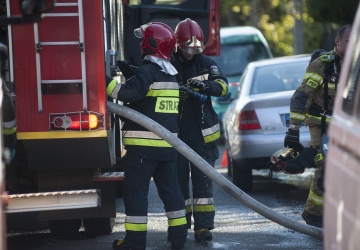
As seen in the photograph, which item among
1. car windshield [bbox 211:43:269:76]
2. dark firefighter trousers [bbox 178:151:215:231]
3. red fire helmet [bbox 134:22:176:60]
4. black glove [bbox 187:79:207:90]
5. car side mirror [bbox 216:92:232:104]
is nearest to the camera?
red fire helmet [bbox 134:22:176:60]

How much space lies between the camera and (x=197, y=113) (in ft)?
29.2

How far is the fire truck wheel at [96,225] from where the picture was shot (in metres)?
9.05

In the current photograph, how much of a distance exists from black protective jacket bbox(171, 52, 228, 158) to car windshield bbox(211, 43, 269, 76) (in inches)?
482

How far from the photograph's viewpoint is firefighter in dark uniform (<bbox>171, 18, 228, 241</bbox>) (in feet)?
28.7

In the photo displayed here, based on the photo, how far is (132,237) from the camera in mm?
7945

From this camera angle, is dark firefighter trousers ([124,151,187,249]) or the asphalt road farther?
the asphalt road

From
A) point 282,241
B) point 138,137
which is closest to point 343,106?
point 138,137

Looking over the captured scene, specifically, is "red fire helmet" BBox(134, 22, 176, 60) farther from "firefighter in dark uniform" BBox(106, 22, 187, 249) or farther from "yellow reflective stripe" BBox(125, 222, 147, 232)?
"yellow reflective stripe" BBox(125, 222, 147, 232)

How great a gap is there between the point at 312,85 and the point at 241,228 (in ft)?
5.45

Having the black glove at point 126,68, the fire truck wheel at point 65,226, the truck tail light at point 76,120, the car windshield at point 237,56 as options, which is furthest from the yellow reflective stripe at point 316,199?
the car windshield at point 237,56

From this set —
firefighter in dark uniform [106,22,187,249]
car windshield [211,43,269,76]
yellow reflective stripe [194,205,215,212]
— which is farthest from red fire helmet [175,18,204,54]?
car windshield [211,43,269,76]

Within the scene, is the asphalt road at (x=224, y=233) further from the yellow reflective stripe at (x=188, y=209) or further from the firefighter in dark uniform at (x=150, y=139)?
the firefighter in dark uniform at (x=150, y=139)

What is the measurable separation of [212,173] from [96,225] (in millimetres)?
2001

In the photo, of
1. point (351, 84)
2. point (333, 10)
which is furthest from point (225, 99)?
point (333, 10)
